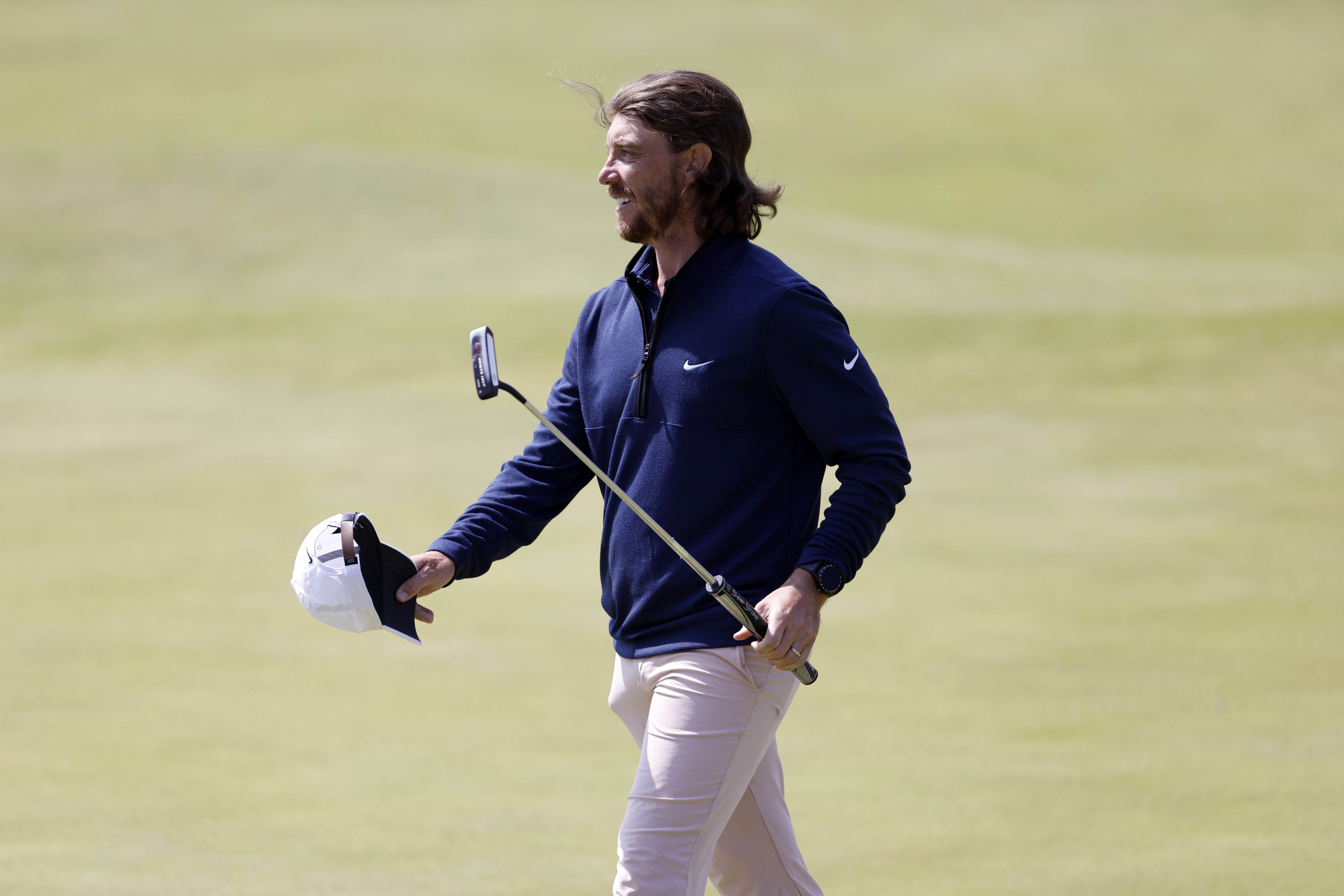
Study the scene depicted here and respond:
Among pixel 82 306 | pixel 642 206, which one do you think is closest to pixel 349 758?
pixel 642 206

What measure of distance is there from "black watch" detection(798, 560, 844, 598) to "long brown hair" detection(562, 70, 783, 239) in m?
0.72

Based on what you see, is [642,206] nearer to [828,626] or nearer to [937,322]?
[828,626]

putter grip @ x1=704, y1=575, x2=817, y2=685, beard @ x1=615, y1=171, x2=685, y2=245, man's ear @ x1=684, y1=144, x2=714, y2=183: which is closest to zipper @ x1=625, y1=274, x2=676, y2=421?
beard @ x1=615, y1=171, x2=685, y2=245

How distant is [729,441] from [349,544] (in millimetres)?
820

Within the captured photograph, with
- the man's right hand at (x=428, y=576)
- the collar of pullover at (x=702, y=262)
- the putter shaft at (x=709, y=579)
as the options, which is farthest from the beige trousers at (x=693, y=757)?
the collar of pullover at (x=702, y=262)

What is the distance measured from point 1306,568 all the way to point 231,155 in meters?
17.0

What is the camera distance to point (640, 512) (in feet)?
10.3

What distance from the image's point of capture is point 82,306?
17984 millimetres

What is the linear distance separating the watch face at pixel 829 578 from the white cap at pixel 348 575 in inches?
32.8

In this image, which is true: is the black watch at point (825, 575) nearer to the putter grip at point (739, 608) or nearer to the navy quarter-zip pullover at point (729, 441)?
the navy quarter-zip pullover at point (729, 441)

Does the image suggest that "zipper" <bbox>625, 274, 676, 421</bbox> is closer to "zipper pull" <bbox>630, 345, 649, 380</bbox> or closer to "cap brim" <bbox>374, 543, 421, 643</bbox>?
"zipper pull" <bbox>630, 345, 649, 380</bbox>

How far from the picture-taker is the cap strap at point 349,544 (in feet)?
11.0

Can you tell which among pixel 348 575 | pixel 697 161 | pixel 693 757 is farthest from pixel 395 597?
pixel 697 161

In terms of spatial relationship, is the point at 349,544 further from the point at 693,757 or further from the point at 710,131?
the point at 710,131
